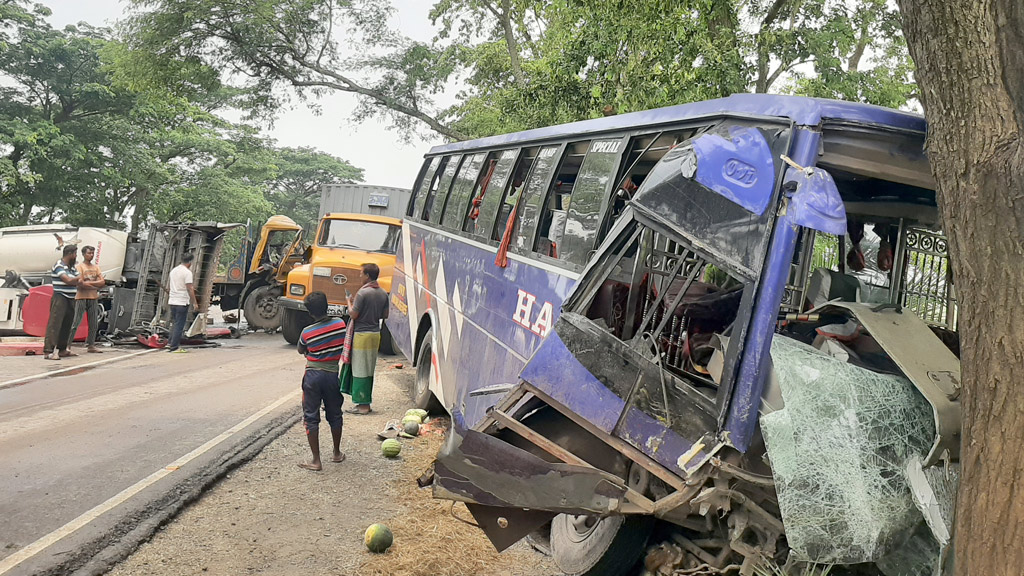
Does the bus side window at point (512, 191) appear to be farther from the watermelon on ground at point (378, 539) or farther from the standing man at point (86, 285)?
the standing man at point (86, 285)

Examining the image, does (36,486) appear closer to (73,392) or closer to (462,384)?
(462,384)

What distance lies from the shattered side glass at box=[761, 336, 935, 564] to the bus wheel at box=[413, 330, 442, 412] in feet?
20.2

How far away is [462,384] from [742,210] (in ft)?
13.8

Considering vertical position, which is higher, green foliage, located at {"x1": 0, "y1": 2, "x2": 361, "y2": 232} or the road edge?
green foliage, located at {"x1": 0, "y1": 2, "x2": 361, "y2": 232}

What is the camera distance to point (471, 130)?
833 inches

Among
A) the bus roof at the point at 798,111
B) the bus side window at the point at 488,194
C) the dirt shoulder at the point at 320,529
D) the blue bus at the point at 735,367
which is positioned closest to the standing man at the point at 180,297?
the dirt shoulder at the point at 320,529

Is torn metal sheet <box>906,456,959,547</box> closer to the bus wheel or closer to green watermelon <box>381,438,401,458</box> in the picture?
green watermelon <box>381,438,401,458</box>

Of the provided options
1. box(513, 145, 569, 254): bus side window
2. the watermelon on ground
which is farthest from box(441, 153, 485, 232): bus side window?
the watermelon on ground

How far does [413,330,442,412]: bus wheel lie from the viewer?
9.20m

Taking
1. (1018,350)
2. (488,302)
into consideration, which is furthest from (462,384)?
(1018,350)

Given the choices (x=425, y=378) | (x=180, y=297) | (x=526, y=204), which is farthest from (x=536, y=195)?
(x=180, y=297)

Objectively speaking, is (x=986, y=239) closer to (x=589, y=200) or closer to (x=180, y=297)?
(x=589, y=200)

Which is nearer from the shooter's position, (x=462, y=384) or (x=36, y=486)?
(x=36, y=486)

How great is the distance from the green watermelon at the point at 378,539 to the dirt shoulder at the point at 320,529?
5 cm
